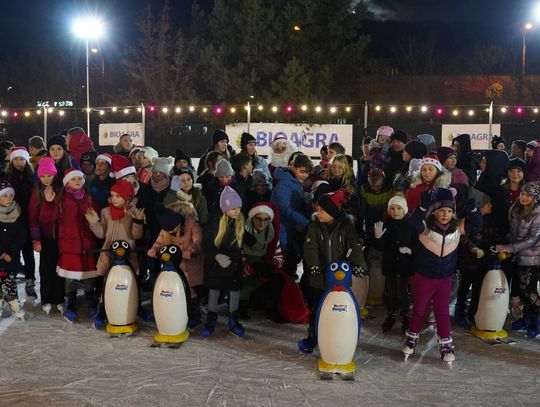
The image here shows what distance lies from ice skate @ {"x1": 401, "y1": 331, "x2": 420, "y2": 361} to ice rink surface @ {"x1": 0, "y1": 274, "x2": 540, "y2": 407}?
0.05 meters

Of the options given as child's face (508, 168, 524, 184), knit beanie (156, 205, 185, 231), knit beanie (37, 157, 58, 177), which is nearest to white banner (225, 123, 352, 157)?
child's face (508, 168, 524, 184)

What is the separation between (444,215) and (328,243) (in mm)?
963

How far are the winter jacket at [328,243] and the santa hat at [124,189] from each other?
1.89m

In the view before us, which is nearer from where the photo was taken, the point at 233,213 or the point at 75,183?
the point at 233,213

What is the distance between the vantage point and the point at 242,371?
4793mm

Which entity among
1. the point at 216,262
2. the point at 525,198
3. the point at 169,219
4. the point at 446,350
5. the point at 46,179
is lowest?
the point at 446,350

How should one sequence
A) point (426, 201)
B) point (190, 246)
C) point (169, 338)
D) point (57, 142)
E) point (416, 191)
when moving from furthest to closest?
point (57, 142) → point (416, 191) → point (190, 246) → point (169, 338) → point (426, 201)

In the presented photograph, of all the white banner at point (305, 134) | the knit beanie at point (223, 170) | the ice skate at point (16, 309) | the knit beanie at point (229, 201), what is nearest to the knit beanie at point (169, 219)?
the knit beanie at point (229, 201)

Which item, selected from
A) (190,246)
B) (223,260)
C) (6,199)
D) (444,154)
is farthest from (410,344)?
(6,199)

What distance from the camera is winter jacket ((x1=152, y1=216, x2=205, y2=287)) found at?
5.71m

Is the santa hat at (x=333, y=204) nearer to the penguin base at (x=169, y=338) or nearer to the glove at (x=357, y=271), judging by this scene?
the glove at (x=357, y=271)

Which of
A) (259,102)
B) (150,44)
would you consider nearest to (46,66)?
(150,44)

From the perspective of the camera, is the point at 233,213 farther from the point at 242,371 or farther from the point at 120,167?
the point at 120,167

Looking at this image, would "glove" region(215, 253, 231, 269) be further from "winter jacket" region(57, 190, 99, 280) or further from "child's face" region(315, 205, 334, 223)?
"winter jacket" region(57, 190, 99, 280)
